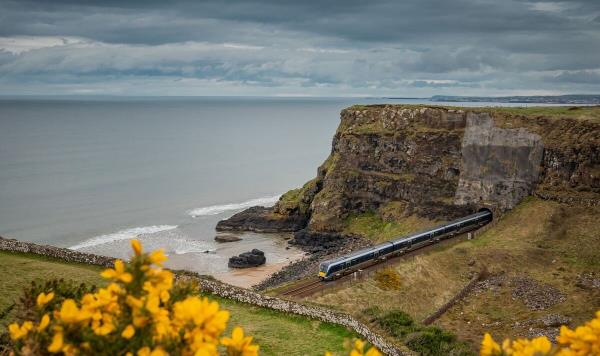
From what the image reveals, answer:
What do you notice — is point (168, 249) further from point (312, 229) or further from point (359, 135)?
point (359, 135)

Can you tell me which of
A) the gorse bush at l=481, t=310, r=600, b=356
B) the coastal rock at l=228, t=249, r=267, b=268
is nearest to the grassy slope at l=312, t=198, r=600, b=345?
the coastal rock at l=228, t=249, r=267, b=268

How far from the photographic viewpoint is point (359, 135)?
8356 cm

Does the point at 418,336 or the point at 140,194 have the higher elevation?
the point at 418,336

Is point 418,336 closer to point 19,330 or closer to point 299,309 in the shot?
point 299,309

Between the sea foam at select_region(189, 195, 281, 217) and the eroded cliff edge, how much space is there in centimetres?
1157

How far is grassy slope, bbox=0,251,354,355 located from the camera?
27.5m

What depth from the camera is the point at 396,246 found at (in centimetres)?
5691

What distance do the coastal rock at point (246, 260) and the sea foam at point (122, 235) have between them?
17976mm

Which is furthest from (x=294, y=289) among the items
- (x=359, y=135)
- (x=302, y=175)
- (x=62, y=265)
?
(x=302, y=175)

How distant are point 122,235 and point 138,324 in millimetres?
80561

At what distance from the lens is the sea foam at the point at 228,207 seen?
101863mm

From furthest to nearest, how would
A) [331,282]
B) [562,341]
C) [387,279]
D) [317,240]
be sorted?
[317,240] < [387,279] < [331,282] < [562,341]

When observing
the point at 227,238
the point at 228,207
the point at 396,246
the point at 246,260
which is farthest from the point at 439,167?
the point at 228,207

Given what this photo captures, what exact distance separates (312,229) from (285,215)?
8.29m
